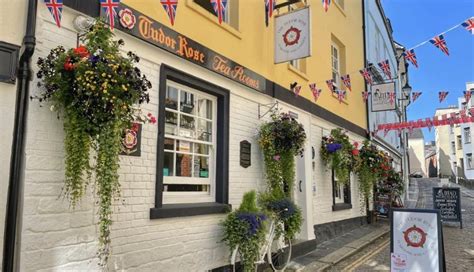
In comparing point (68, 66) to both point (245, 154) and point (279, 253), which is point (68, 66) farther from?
point (279, 253)

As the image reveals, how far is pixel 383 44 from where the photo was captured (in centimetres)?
1948

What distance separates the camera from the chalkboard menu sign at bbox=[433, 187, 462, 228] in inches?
483

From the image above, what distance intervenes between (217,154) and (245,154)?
0.67 metres

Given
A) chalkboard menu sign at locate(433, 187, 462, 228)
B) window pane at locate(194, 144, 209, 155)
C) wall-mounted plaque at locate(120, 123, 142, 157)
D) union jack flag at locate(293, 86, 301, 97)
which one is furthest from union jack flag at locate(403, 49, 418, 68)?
wall-mounted plaque at locate(120, 123, 142, 157)

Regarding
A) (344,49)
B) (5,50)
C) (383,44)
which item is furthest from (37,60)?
(383,44)

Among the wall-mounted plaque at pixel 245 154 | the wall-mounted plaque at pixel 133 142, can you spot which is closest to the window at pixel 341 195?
the wall-mounted plaque at pixel 245 154

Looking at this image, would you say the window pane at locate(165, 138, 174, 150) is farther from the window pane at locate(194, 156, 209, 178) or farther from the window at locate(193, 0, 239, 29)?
the window at locate(193, 0, 239, 29)

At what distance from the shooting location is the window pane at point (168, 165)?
5375 millimetres

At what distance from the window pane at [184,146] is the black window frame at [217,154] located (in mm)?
532

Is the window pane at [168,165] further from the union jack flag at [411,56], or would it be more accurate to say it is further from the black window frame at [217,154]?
the union jack flag at [411,56]

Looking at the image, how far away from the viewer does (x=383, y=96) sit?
45.1ft

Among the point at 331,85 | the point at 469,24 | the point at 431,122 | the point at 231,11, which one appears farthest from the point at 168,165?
the point at 431,122

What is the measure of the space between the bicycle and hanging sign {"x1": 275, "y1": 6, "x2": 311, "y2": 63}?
3.15 metres

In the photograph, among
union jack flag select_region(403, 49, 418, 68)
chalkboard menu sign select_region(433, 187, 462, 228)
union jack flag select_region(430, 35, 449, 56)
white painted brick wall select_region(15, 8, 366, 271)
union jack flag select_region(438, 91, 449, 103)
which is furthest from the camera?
union jack flag select_region(438, 91, 449, 103)
